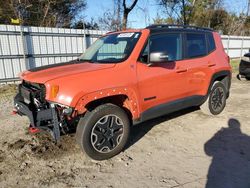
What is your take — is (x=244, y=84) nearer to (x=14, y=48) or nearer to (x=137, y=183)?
(x=137, y=183)

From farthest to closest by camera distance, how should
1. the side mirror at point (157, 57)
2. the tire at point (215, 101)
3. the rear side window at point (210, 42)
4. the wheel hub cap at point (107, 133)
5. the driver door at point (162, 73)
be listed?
the tire at point (215, 101)
the rear side window at point (210, 42)
the driver door at point (162, 73)
the side mirror at point (157, 57)
the wheel hub cap at point (107, 133)

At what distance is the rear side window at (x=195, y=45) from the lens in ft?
16.0

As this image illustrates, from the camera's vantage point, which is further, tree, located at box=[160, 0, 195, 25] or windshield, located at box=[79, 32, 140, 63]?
tree, located at box=[160, 0, 195, 25]

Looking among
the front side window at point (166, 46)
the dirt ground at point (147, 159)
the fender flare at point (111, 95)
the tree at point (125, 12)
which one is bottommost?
the dirt ground at point (147, 159)

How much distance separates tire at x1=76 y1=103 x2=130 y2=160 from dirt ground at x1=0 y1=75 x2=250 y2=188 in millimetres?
185

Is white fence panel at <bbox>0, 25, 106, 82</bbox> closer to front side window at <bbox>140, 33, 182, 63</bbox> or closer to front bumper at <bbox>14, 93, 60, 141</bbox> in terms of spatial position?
front bumper at <bbox>14, 93, 60, 141</bbox>

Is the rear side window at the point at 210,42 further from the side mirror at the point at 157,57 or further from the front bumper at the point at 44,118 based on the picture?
the front bumper at the point at 44,118

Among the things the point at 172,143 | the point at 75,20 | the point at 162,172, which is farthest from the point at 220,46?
the point at 75,20

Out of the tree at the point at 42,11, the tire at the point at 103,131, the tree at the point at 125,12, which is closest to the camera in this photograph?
the tire at the point at 103,131

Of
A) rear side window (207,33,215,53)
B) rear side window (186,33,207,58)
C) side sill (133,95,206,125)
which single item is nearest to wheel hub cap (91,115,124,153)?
side sill (133,95,206,125)

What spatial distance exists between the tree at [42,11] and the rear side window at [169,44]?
14.3m

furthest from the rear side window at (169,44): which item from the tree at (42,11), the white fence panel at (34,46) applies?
the tree at (42,11)

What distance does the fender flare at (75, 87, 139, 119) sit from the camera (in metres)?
3.26

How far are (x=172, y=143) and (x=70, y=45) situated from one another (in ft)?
27.5
